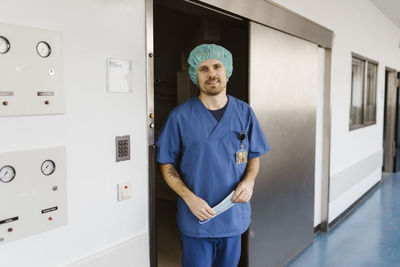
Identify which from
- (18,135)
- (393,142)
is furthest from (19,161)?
(393,142)

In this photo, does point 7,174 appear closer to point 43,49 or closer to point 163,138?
point 43,49

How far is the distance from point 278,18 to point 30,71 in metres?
1.77

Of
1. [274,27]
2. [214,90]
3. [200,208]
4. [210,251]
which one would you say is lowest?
[210,251]

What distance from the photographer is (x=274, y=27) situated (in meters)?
2.33

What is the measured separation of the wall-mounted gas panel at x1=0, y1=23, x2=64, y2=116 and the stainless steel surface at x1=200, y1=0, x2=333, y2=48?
2.87ft

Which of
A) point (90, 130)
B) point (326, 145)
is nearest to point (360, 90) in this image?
point (326, 145)

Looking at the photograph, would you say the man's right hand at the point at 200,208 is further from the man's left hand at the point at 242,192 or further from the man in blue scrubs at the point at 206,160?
the man's left hand at the point at 242,192

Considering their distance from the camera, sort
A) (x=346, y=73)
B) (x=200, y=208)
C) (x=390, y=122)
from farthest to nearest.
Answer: (x=390, y=122)
(x=346, y=73)
(x=200, y=208)

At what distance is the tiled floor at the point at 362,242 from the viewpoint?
2.85 meters

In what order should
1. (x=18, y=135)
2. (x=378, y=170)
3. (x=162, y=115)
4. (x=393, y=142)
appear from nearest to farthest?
(x=18, y=135)
(x=162, y=115)
(x=378, y=170)
(x=393, y=142)

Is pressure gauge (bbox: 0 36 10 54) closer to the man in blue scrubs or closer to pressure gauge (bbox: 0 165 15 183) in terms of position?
pressure gauge (bbox: 0 165 15 183)

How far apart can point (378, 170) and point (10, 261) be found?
556cm

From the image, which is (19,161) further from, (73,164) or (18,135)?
(73,164)

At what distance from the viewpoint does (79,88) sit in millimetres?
1293
